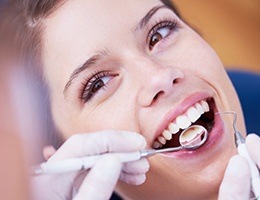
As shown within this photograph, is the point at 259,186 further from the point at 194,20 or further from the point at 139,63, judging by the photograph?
the point at 194,20

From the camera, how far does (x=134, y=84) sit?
0.85 meters

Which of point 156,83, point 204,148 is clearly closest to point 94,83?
point 156,83

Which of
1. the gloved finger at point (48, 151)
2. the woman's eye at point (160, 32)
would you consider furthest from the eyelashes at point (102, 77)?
the gloved finger at point (48, 151)

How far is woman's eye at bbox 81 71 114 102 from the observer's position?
2.81ft

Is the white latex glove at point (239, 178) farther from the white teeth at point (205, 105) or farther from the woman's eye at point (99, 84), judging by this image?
the woman's eye at point (99, 84)

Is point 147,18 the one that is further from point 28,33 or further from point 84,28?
point 28,33

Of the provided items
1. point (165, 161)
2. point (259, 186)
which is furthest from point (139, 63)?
point (259, 186)

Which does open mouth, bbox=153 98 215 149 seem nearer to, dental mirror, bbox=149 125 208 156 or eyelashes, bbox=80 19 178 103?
dental mirror, bbox=149 125 208 156

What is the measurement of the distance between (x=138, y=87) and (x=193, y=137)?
0.13 m

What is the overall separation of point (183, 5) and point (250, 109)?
317mm

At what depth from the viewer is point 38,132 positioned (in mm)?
914

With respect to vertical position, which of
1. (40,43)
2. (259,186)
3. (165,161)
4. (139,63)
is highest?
(40,43)

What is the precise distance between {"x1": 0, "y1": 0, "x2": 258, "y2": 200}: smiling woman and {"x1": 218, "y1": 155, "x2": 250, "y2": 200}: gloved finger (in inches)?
3.6

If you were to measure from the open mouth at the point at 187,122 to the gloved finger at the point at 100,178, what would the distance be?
144mm
